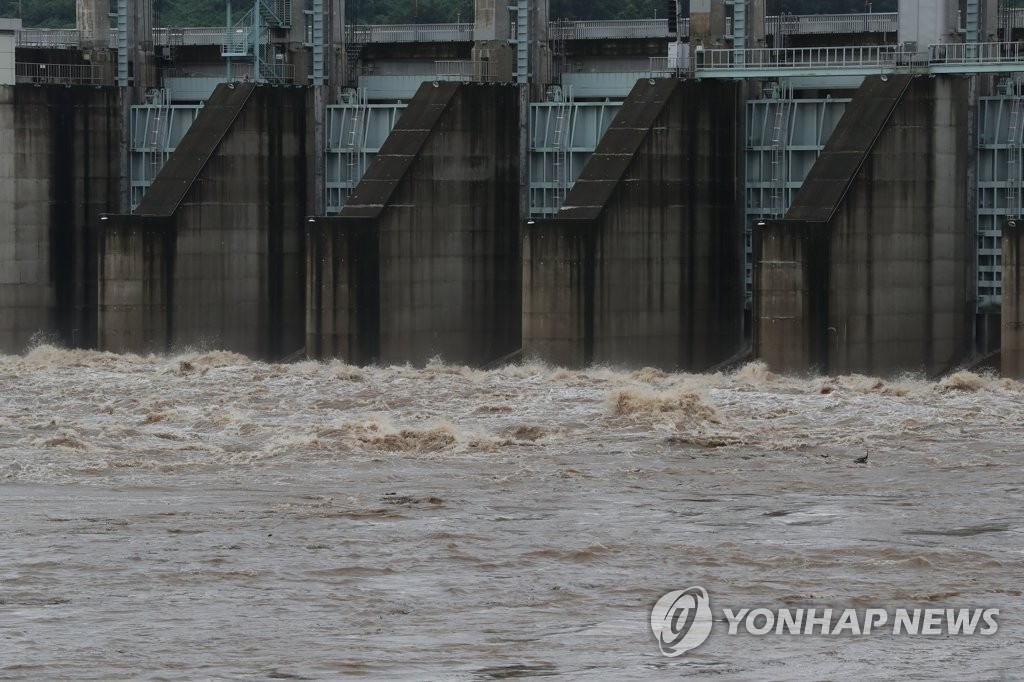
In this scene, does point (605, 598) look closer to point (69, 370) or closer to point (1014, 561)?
point (1014, 561)

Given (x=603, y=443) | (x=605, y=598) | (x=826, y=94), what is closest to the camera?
(x=605, y=598)

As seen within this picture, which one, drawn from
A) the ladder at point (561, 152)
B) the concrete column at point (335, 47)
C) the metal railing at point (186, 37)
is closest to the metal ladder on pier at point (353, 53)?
the concrete column at point (335, 47)

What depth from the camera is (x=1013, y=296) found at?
34.5 metres

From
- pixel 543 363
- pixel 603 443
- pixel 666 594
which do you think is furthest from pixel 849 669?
pixel 543 363

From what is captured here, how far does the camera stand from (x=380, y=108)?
146 feet

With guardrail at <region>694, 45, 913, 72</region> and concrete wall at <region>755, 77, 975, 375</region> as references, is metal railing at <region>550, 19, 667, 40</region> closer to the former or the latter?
guardrail at <region>694, 45, 913, 72</region>

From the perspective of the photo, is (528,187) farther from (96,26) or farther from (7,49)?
(7,49)

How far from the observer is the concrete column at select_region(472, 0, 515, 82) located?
43000mm

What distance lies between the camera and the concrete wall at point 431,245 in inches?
1555

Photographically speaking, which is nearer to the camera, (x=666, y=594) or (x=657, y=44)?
(x=666, y=594)

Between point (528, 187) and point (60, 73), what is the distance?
12.3 metres

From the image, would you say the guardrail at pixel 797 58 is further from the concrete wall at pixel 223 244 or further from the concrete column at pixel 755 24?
the concrete wall at pixel 223 244

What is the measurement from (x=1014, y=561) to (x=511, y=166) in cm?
2264

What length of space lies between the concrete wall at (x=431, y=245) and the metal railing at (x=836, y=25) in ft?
19.0
